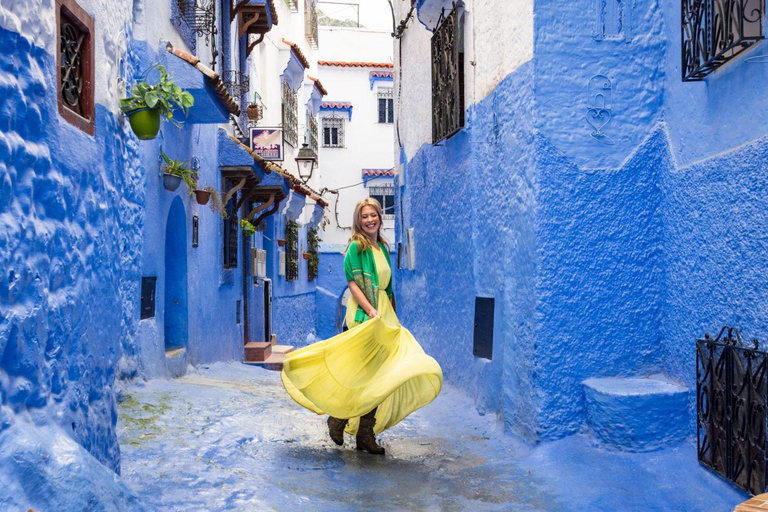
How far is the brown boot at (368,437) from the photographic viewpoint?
584 centimetres

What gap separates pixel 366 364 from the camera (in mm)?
5668

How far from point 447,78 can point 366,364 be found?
4.17 metres

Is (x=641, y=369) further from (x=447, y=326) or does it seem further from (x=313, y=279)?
(x=313, y=279)

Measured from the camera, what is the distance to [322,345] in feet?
18.9

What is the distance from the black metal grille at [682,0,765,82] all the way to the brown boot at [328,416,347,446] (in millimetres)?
3389

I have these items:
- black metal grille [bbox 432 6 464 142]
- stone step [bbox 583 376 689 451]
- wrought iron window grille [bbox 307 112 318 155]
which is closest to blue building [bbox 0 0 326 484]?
black metal grille [bbox 432 6 464 142]

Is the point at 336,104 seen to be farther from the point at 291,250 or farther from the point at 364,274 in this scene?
the point at 364,274

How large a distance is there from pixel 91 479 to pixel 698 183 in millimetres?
3992

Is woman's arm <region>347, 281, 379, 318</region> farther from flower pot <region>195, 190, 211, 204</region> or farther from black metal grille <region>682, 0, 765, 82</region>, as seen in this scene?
flower pot <region>195, 190, 211, 204</region>

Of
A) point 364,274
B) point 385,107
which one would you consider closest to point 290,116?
point 385,107

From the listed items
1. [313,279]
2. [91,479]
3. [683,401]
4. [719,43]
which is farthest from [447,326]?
[313,279]

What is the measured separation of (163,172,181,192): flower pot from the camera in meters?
8.70

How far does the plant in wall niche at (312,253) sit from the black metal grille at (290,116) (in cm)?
360

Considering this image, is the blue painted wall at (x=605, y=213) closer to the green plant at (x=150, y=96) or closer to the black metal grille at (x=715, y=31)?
the black metal grille at (x=715, y=31)
